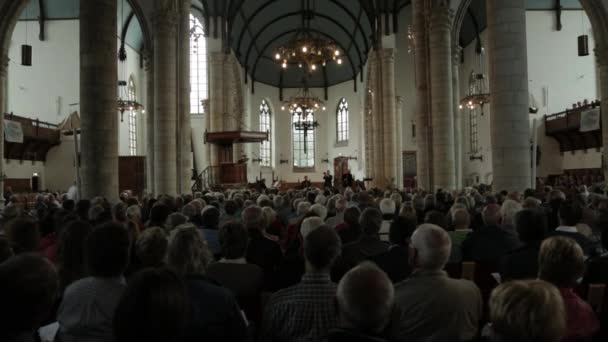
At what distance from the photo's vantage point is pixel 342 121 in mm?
46344

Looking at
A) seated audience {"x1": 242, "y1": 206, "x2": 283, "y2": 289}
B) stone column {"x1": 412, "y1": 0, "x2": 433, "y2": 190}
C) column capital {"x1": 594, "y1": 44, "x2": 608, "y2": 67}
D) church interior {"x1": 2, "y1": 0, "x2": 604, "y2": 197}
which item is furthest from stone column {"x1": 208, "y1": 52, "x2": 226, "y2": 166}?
seated audience {"x1": 242, "y1": 206, "x2": 283, "y2": 289}

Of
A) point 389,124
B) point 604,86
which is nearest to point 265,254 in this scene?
point 604,86

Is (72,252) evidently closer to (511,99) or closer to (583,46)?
(511,99)

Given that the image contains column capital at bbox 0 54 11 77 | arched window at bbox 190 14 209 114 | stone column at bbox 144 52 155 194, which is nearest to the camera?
column capital at bbox 0 54 11 77

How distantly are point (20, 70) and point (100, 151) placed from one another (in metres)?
21.7

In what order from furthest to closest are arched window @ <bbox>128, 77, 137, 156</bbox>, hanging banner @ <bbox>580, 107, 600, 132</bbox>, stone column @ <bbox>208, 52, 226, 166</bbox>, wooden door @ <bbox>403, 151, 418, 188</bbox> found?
wooden door @ <bbox>403, 151, 418, 188</bbox>, arched window @ <bbox>128, 77, 137, 156</bbox>, stone column @ <bbox>208, 52, 226, 166</bbox>, hanging banner @ <bbox>580, 107, 600, 132</bbox>

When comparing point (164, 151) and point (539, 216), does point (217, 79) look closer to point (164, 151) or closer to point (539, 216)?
point (164, 151)

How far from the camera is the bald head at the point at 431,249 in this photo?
306 centimetres

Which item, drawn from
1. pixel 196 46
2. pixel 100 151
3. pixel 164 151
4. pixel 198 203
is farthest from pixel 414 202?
pixel 196 46

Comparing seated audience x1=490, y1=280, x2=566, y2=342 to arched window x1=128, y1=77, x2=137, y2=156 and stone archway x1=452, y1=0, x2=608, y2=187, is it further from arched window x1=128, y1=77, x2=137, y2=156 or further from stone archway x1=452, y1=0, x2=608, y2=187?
arched window x1=128, y1=77, x2=137, y2=156

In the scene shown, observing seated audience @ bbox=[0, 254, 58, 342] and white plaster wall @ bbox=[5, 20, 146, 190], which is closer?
seated audience @ bbox=[0, 254, 58, 342]

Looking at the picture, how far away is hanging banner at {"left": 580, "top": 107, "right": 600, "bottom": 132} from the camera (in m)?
21.1

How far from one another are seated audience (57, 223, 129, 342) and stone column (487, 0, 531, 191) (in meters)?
8.28

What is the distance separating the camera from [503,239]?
15.9ft
